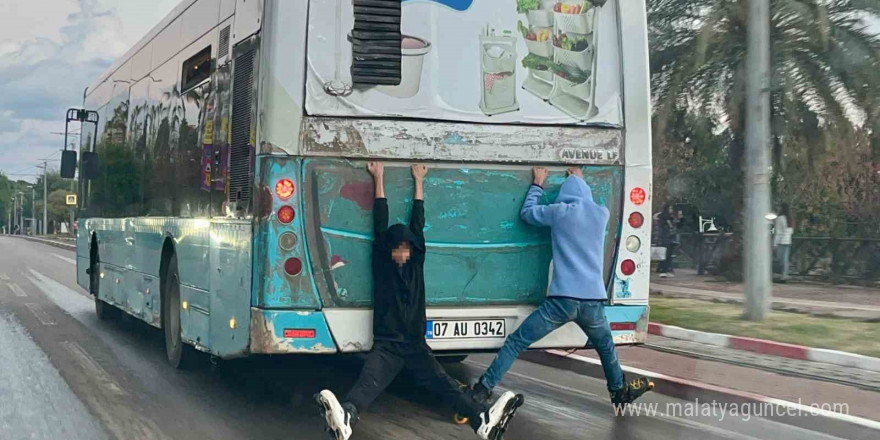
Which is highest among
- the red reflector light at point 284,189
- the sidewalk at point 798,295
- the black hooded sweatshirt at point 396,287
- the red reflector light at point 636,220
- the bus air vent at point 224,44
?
the bus air vent at point 224,44

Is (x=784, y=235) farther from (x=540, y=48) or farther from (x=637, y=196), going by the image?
(x=540, y=48)

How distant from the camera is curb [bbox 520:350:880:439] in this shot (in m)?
6.92

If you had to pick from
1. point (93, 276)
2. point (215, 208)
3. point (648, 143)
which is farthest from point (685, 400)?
point (93, 276)

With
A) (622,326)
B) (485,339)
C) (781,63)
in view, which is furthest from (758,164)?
(485,339)

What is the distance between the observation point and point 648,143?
24.2 ft

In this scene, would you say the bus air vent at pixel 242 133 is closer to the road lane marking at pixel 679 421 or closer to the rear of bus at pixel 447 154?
the rear of bus at pixel 447 154

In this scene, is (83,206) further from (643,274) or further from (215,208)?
(643,274)

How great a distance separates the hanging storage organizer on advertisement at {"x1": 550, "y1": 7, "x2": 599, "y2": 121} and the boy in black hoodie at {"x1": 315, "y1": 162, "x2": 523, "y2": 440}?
1.45m

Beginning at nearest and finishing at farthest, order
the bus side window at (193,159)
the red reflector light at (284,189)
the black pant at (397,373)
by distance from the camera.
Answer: the black pant at (397,373) → the red reflector light at (284,189) → the bus side window at (193,159)

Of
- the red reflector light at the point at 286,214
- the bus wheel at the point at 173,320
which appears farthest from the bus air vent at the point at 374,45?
the bus wheel at the point at 173,320

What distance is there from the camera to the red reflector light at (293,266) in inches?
258

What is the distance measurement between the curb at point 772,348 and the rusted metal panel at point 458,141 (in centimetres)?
393

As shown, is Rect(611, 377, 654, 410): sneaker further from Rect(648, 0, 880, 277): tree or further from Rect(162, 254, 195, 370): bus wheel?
Rect(648, 0, 880, 277): tree

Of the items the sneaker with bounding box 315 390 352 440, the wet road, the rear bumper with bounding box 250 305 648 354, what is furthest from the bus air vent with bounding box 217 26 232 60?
the sneaker with bounding box 315 390 352 440
